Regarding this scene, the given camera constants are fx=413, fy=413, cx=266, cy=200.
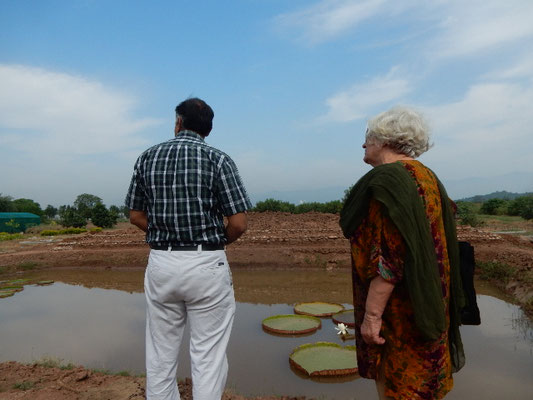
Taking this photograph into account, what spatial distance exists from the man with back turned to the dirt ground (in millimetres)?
1074

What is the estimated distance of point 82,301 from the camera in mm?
7105

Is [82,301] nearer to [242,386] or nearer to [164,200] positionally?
[242,386]

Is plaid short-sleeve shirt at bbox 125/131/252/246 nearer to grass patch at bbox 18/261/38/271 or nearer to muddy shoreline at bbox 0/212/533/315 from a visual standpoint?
muddy shoreline at bbox 0/212/533/315

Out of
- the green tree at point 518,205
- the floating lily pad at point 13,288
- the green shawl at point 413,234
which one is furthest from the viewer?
the green tree at point 518,205

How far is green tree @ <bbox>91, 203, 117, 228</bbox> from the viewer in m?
22.6

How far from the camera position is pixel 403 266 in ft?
4.74

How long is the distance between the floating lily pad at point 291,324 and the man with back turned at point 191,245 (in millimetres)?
3002

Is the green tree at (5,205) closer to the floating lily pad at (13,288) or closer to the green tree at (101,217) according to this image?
the green tree at (101,217)

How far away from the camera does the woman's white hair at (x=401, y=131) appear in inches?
62.0

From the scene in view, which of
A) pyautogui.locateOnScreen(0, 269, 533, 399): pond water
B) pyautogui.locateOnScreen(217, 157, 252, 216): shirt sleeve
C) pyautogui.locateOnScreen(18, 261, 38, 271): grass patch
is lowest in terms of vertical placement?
pyautogui.locateOnScreen(0, 269, 533, 399): pond water

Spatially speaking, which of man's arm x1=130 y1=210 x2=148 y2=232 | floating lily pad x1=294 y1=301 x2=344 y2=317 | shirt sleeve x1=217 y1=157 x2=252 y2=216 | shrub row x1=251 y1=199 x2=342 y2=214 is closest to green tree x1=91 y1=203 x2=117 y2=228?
shrub row x1=251 y1=199 x2=342 y2=214

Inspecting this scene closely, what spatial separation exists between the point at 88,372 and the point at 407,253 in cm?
297

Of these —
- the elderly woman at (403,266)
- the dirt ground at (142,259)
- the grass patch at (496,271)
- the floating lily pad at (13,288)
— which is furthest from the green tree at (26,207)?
the elderly woman at (403,266)

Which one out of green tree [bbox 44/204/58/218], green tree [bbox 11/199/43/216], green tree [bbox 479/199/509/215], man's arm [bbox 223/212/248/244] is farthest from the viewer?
green tree [bbox 44/204/58/218]
